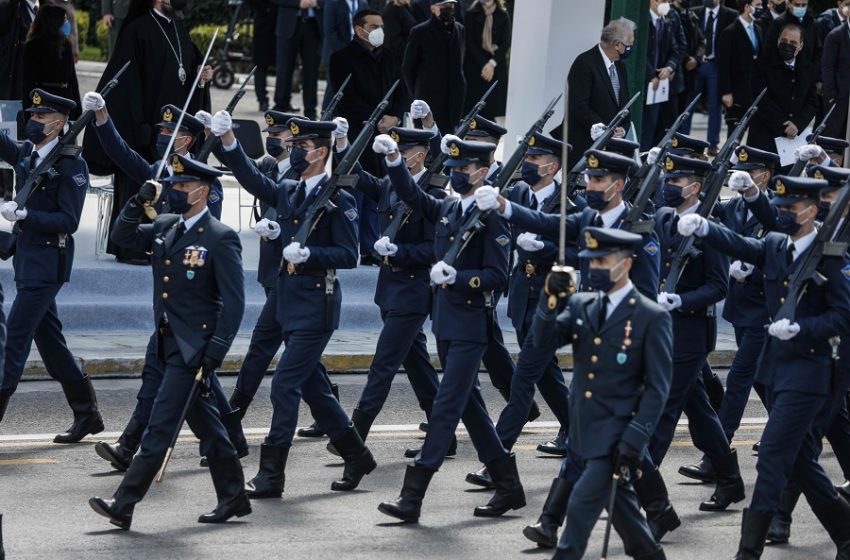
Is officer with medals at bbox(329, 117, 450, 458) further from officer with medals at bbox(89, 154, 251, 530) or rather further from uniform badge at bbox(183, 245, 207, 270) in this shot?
uniform badge at bbox(183, 245, 207, 270)

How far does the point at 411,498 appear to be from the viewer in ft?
33.7

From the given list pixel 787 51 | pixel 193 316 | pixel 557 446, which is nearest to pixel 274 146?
pixel 557 446

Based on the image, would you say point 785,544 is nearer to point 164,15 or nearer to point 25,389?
point 25,389

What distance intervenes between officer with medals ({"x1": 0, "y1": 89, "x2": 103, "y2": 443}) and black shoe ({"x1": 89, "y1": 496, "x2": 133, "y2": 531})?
2.18 m

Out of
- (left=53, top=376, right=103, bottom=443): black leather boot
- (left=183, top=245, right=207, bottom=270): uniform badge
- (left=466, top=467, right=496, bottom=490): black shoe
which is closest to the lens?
(left=183, top=245, right=207, bottom=270): uniform badge

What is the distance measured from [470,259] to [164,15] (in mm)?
5876

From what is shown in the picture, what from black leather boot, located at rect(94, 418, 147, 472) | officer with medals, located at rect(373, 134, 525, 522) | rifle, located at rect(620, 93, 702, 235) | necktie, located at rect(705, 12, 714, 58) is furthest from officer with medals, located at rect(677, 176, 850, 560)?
necktie, located at rect(705, 12, 714, 58)

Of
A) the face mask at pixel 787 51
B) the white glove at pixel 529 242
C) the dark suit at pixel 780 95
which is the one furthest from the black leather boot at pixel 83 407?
the face mask at pixel 787 51

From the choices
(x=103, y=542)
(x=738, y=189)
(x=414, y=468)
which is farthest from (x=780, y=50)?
(x=103, y=542)

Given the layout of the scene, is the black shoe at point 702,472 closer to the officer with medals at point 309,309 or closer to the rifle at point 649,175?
the rifle at point 649,175

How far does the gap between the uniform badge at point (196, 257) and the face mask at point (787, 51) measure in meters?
9.99

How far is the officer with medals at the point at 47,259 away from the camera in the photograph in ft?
38.7

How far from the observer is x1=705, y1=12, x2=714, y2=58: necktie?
853 inches

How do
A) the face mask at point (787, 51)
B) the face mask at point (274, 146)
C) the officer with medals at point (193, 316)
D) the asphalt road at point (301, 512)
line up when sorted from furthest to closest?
the face mask at point (787, 51) < the face mask at point (274, 146) < the officer with medals at point (193, 316) < the asphalt road at point (301, 512)
